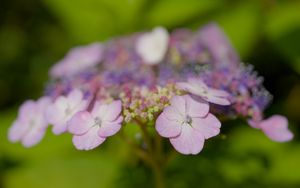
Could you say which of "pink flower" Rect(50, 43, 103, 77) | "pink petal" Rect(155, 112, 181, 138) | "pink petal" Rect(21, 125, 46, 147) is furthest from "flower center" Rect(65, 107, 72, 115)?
"pink flower" Rect(50, 43, 103, 77)

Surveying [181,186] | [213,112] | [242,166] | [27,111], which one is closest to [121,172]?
[181,186]

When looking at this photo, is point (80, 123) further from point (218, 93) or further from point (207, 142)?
point (207, 142)

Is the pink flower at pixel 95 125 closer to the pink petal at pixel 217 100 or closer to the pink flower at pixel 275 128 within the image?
the pink petal at pixel 217 100

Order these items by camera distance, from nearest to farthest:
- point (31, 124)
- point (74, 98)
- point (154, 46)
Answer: point (74, 98), point (31, 124), point (154, 46)

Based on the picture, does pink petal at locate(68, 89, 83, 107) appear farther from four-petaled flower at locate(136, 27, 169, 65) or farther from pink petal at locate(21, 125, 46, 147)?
four-petaled flower at locate(136, 27, 169, 65)

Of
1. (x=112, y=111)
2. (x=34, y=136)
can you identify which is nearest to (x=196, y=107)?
(x=112, y=111)
